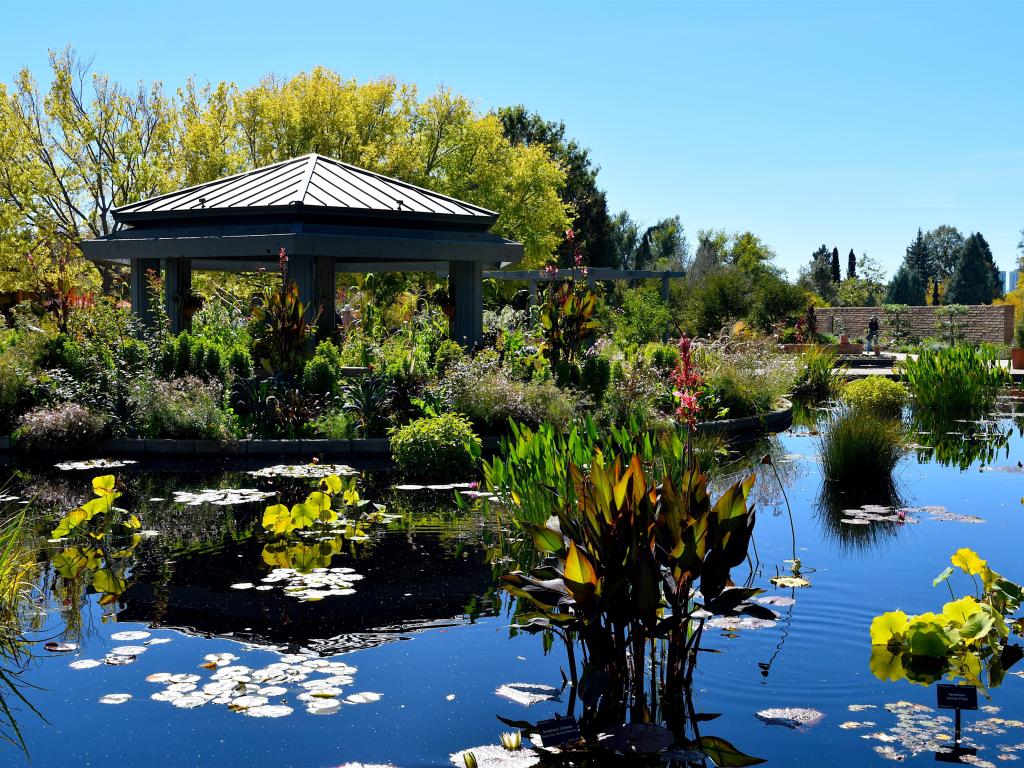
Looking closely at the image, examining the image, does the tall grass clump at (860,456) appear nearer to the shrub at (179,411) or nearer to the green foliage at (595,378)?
the green foliage at (595,378)

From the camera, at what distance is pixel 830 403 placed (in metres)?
17.5

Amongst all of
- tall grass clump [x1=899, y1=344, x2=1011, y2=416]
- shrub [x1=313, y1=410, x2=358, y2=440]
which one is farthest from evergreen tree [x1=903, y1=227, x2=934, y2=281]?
shrub [x1=313, y1=410, x2=358, y2=440]

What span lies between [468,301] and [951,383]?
24.4 feet

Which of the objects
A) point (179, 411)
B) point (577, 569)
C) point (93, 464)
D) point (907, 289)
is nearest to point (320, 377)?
point (179, 411)

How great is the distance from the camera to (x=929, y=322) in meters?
42.8

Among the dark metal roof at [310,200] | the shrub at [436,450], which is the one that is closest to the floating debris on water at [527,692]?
the shrub at [436,450]

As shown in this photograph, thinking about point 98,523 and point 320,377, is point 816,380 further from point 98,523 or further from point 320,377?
point 98,523

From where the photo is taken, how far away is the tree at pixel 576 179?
52375mm

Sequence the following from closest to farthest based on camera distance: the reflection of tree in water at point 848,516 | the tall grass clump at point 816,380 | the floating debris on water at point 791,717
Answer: the floating debris on water at point 791,717 → the reflection of tree in water at point 848,516 → the tall grass clump at point 816,380

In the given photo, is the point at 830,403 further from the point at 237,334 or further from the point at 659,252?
the point at 659,252

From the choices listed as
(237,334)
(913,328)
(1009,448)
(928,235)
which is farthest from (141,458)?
(928,235)

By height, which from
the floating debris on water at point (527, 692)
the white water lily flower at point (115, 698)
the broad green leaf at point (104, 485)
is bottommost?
the floating debris on water at point (527, 692)

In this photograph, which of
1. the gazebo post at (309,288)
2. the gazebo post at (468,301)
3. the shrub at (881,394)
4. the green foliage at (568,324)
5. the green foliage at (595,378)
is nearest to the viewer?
the green foliage at (595,378)

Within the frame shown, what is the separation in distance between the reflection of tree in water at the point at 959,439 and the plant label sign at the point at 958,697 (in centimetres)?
774
